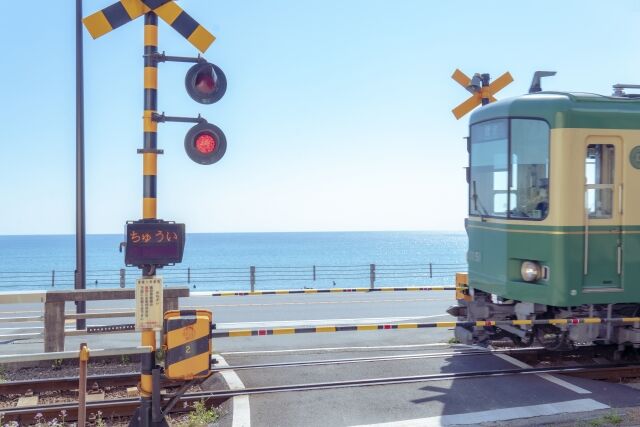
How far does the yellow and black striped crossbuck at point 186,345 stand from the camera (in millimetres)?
5465

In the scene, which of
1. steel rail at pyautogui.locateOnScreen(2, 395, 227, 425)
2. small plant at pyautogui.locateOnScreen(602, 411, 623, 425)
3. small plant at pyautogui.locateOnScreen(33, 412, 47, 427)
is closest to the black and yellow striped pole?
steel rail at pyautogui.locateOnScreen(2, 395, 227, 425)

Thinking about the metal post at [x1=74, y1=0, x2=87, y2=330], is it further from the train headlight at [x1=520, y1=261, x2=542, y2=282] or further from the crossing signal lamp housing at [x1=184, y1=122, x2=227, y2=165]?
the train headlight at [x1=520, y1=261, x2=542, y2=282]

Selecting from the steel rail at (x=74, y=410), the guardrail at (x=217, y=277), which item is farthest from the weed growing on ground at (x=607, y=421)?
the guardrail at (x=217, y=277)

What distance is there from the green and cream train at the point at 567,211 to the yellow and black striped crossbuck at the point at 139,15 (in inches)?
176

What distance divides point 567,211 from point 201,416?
5.07 meters

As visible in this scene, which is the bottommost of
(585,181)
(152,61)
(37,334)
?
(37,334)

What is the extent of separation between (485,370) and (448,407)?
5.62ft

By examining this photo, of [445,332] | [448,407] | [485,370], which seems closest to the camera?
[448,407]

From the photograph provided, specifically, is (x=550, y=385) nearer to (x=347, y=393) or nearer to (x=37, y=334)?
(x=347, y=393)

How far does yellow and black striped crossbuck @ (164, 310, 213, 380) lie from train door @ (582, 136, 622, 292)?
5.01 meters

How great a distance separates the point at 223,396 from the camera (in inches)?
279

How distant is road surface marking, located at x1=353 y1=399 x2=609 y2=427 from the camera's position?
6211 mm

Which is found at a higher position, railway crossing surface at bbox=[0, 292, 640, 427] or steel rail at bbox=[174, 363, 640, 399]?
steel rail at bbox=[174, 363, 640, 399]

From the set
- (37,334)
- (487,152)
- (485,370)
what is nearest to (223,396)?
(485,370)
